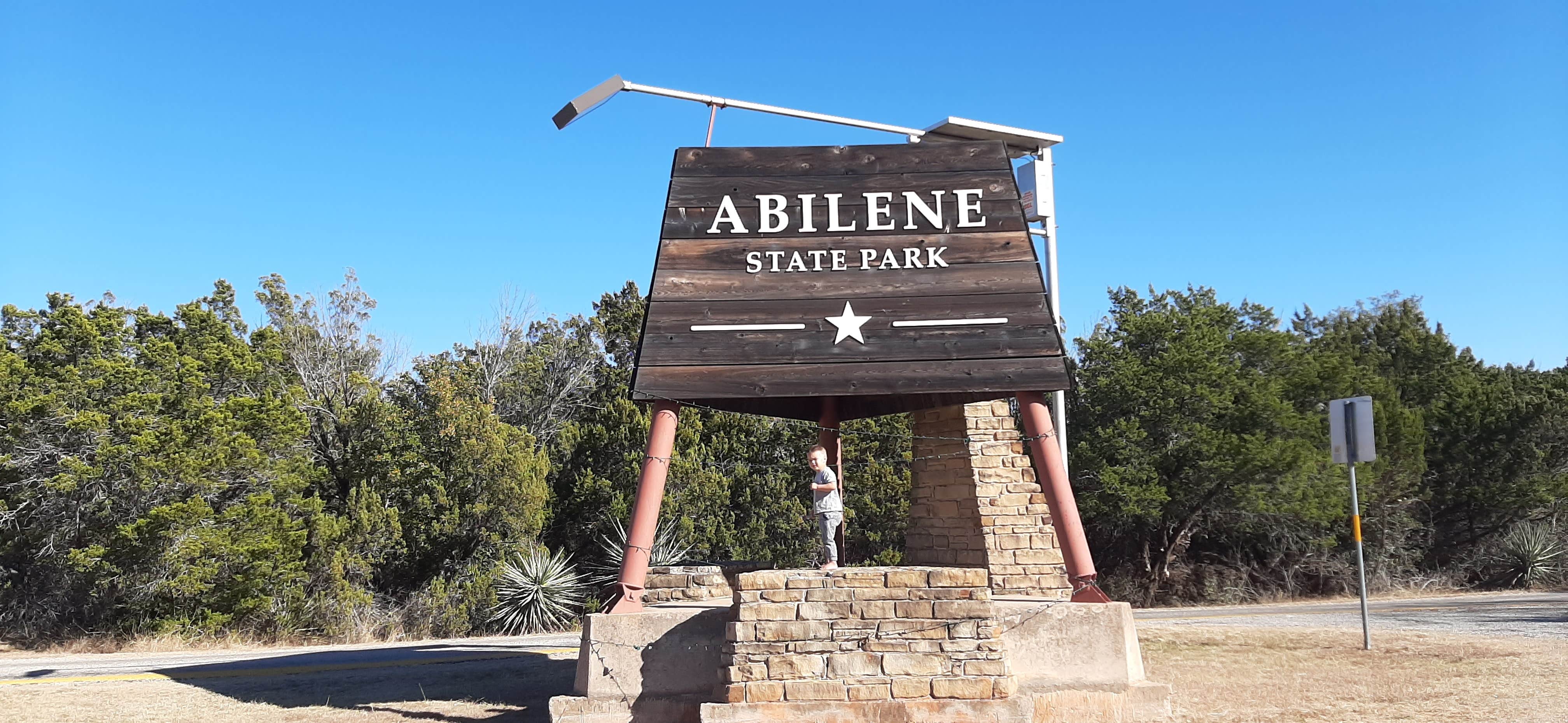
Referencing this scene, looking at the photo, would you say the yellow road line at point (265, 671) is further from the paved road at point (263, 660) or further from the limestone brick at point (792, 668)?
the limestone brick at point (792, 668)

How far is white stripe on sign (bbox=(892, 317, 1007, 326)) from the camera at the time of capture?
1006cm

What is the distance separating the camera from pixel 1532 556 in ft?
78.1

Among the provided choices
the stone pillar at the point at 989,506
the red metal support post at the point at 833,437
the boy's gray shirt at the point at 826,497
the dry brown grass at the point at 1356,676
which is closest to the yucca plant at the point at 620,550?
the red metal support post at the point at 833,437

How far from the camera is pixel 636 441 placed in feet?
72.7

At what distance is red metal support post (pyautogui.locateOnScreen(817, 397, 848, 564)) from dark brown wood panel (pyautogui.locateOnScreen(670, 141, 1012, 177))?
328 cm

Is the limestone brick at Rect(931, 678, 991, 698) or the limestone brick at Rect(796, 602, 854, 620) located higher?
the limestone brick at Rect(796, 602, 854, 620)

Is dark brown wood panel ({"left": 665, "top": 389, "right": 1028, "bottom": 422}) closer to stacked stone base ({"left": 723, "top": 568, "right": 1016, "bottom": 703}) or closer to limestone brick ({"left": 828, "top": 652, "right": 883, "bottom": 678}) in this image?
stacked stone base ({"left": 723, "top": 568, "right": 1016, "bottom": 703})

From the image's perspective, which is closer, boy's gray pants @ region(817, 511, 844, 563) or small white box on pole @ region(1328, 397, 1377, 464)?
boy's gray pants @ region(817, 511, 844, 563)

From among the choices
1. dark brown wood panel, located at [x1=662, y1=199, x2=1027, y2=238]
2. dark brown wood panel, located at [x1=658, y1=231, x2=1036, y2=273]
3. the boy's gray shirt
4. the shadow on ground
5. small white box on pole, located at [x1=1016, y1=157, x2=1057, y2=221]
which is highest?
small white box on pole, located at [x1=1016, y1=157, x2=1057, y2=221]

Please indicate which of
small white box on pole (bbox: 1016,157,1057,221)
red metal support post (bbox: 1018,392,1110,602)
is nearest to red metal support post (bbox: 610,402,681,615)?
red metal support post (bbox: 1018,392,1110,602)

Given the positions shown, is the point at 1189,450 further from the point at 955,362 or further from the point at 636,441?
the point at 955,362

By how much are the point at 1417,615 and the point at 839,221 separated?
13.3 meters

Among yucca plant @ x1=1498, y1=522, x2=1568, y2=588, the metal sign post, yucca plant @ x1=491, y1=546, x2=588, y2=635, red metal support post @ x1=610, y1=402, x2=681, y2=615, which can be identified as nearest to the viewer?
red metal support post @ x1=610, y1=402, x2=681, y2=615

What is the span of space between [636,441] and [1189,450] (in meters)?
11.8
